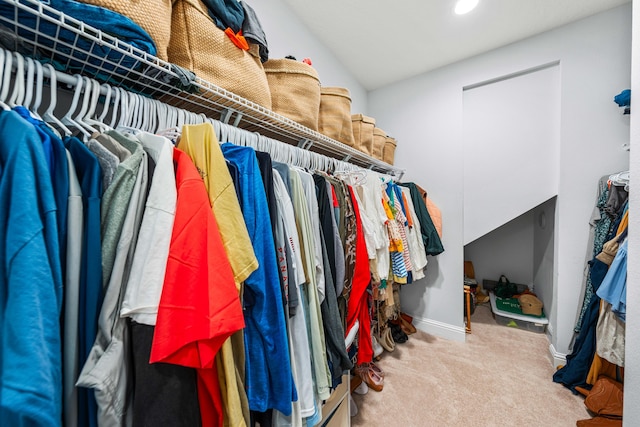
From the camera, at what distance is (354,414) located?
1.34 m

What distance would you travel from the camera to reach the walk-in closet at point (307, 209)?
381 millimetres

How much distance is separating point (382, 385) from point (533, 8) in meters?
2.71

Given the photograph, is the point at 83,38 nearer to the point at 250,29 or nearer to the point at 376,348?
→ the point at 250,29

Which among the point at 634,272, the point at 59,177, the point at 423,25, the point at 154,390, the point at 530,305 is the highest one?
the point at 423,25

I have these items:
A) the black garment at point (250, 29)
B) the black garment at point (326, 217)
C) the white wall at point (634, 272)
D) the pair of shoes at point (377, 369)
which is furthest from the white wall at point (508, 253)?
the black garment at point (250, 29)

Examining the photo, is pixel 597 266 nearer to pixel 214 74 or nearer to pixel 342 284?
pixel 342 284

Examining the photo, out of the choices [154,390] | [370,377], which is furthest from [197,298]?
[370,377]

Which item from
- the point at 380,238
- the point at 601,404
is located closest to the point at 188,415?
the point at 380,238

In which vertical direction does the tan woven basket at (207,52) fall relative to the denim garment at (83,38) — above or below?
above

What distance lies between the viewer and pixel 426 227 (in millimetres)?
2000

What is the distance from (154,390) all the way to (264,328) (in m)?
0.22

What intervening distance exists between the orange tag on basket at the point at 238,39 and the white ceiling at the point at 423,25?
0.93 m

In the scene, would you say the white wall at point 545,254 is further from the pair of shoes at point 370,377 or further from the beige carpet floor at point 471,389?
the pair of shoes at point 370,377

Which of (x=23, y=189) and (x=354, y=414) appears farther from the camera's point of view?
(x=354, y=414)
